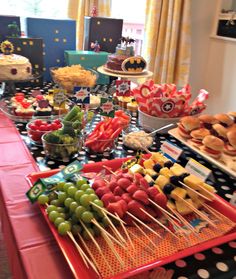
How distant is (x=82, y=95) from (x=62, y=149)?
43cm

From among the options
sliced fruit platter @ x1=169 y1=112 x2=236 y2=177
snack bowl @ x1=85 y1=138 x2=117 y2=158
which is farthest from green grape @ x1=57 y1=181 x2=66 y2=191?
sliced fruit platter @ x1=169 y1=112 x2=236 y2=177

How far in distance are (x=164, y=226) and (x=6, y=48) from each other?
1527mm

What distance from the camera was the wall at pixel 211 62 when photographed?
3027 mm

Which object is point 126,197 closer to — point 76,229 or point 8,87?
point 76,229

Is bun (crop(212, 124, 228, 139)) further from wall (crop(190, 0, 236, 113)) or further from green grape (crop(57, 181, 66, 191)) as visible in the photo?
wall (crop(190, 0, 236, 113))

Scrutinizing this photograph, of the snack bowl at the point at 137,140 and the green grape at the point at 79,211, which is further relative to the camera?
the snack bowl at the point at 137,140

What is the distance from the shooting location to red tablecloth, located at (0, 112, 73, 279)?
67 cm

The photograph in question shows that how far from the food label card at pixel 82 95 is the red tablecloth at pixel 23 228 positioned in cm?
38

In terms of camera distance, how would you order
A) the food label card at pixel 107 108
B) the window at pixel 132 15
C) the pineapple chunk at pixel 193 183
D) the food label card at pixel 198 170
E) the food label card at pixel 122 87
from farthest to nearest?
1. the window at pixel 132 15
2. the food label card at pixel 122 87
3. the food label card at pixel 107 108
4. the food label card at pixel 198 170
5. the pineapple chunk at pixel 193 183

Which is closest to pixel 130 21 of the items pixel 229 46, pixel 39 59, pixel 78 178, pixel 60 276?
pixel 229 46

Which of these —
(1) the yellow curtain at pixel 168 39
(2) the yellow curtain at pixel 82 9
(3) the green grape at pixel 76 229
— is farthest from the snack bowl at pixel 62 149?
(1) the yellow curtain at pixel 168 39

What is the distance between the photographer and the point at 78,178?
0.86 m

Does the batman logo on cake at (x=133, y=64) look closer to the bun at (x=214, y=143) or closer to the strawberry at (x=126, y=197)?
the bun at (x=214, y=143)

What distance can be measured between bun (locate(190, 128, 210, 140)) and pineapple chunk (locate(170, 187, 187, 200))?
372 mm
